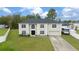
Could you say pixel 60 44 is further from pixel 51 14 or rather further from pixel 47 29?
pixel 51 14

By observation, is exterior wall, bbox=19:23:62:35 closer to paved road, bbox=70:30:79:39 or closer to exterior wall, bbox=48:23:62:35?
exterior wall, bbox=48:23:62:35

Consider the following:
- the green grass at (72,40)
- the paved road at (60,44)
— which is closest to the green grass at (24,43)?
the paved road at (60,44)

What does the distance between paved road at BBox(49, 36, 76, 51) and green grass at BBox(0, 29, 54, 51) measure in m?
0.06

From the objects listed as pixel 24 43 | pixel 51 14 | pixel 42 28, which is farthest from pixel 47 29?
pixel 24 43

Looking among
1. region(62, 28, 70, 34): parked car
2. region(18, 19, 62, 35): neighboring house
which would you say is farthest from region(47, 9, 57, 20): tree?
region(62, 28, 70, 34): parked car

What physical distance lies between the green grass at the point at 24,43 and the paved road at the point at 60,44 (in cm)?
6

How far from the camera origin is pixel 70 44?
4.73 meters

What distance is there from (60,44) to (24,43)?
1.58ft

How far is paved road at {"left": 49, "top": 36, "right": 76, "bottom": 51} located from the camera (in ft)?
15.5

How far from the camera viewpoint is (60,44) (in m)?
4.74

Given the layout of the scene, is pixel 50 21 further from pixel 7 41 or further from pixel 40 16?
pixel 7 41

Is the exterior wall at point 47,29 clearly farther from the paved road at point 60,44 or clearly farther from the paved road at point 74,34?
the paved road at point 74,34
